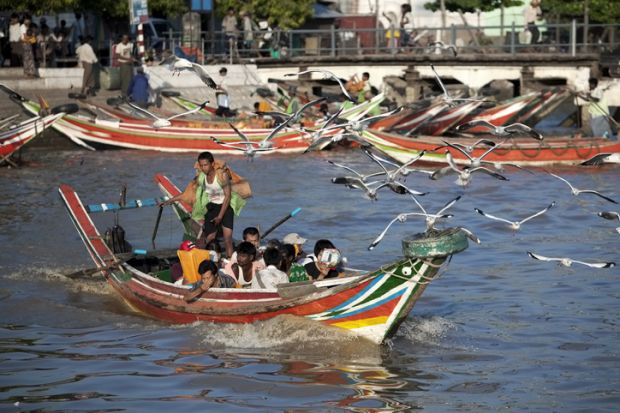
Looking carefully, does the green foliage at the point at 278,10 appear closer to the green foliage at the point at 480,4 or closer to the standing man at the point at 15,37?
the green foliage at the point at 480,4

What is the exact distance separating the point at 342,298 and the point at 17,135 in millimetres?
14181

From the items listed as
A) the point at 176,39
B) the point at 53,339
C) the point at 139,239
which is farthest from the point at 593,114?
the point at 53,339

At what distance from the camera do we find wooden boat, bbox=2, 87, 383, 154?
25.5 m

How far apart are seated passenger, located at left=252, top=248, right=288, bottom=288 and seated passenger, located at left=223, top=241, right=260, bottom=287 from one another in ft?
0.49

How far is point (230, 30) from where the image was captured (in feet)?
109

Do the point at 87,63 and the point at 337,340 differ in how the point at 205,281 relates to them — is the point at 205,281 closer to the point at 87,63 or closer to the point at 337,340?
the point at 337,340

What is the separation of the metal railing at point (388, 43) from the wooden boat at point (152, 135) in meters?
5.00

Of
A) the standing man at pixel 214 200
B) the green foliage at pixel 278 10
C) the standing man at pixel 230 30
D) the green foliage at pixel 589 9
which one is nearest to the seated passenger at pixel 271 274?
the standing man at pixel 214 200

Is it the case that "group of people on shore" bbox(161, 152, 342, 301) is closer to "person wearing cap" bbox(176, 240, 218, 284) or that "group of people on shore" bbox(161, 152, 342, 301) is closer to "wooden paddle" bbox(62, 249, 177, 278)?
"person wearing cap" bbox(176, 240, 218, 284)

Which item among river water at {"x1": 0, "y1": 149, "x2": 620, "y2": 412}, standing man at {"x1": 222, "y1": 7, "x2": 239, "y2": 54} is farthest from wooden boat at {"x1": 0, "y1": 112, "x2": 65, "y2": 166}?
standing man at {"x1": 222, "y1": 7, "x2": 239, "y2": 54}

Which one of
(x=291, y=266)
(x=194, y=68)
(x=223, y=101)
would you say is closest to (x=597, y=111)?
(x=223, y=101)

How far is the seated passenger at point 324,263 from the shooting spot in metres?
10.9

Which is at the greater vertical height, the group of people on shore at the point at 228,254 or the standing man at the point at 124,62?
the standing man at the point at 124,62

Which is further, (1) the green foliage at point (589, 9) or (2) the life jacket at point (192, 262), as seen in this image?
(1) the green foliage at point (589, 9)
